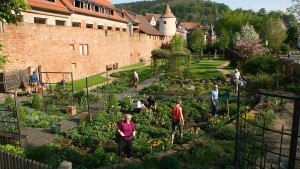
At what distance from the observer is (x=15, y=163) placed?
6.23 m

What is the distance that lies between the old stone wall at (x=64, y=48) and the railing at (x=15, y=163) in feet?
43.9

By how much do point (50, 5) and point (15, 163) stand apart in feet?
81.6

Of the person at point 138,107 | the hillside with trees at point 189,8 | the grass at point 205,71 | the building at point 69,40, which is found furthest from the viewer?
the hillside with trees at point 189,8

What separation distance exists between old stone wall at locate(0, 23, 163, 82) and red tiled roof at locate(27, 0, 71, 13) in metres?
3.80

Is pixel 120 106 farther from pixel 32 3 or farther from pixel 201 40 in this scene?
pixel 201 40

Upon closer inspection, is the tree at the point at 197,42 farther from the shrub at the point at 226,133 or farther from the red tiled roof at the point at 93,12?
the shrub at the point at 226,133

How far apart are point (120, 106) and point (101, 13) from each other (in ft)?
93.6

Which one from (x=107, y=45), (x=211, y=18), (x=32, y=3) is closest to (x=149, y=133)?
(x=32, y=3)

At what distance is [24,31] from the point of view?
64.7 feet

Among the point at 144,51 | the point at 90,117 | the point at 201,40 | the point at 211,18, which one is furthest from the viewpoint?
the point at 211,18

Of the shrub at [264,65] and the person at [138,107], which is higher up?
the shrub at [264,65]

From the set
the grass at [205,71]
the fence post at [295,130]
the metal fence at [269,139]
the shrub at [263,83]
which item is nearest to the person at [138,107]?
the metal fence at [269,139]

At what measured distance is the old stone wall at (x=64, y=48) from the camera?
19.1m

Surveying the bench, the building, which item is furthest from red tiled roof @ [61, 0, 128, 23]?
the bench
